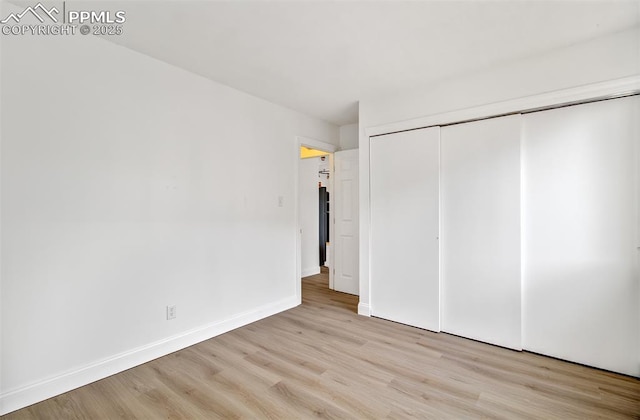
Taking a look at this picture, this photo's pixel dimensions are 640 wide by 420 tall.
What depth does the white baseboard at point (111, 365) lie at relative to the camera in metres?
1.83

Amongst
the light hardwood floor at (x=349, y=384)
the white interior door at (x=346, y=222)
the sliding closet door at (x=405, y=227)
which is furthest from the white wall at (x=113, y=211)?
the white interior door at (x=346, y=222)

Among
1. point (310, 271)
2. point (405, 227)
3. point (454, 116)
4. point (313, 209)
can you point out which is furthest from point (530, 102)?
point (310, 271)

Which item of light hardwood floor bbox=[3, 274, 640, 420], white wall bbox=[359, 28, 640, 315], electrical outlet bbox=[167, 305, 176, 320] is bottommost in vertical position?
light hardwood floor bbox=[3, 274, 640, 420]

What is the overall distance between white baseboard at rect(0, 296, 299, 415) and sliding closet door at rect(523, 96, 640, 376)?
285 cm

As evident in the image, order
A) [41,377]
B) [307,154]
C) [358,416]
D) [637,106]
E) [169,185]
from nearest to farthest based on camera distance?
[358,416] < [41,377] < [637,106] < [169,185] < [307,154]

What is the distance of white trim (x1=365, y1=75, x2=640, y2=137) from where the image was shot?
2.19 meters

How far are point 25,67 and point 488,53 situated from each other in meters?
3.37

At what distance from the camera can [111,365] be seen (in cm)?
221

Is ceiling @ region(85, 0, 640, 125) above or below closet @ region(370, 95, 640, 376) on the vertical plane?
above

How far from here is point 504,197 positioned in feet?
8.70

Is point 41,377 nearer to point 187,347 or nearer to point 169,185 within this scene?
point 187,347

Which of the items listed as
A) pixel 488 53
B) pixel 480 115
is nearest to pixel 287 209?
pixel 480 115

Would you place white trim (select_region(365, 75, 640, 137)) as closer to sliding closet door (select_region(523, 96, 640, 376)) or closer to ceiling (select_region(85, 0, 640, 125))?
sliding closet door (select_region(523, 96, 640, 376))

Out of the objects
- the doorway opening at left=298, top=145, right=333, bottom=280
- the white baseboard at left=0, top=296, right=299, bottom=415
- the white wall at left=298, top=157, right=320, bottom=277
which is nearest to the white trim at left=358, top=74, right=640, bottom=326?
the white baseboard at left=0, top=296, right=299, bottom=415
